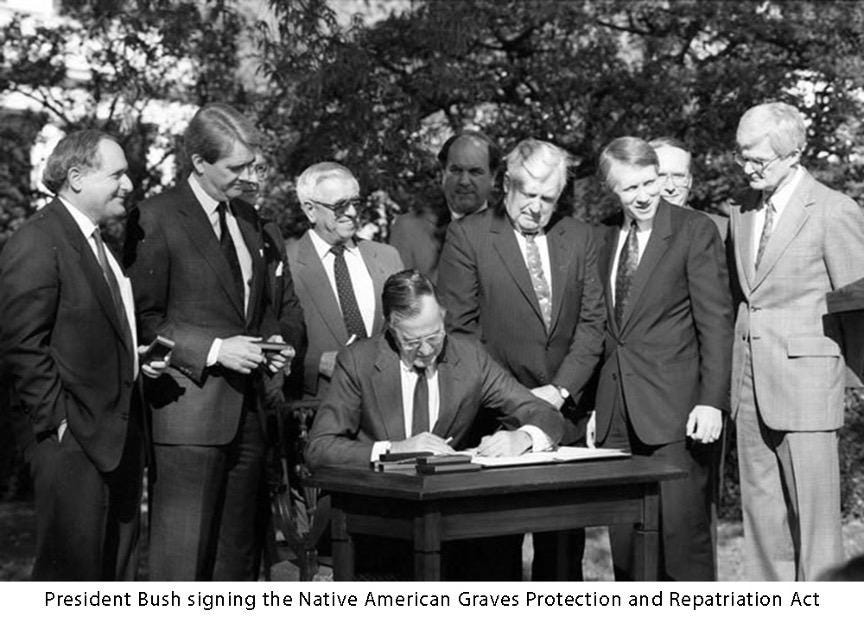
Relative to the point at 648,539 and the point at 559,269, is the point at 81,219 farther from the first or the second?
the point at 648,539

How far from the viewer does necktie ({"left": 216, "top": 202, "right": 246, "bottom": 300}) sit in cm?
603

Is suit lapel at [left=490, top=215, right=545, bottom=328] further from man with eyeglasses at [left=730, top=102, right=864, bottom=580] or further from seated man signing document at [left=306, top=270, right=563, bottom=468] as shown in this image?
man with eyeglasses at [left=730, top=102, right=864, bottom=580]

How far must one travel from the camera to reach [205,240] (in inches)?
234

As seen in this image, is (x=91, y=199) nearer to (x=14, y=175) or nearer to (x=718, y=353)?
(x=718, y=353)

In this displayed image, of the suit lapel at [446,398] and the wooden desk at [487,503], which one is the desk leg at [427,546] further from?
the suit lapel at [446,398]

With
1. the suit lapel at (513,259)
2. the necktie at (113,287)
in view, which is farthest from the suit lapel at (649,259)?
the necktie at (113,287)

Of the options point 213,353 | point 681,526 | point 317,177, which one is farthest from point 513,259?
point 213,353

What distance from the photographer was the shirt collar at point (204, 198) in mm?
6035

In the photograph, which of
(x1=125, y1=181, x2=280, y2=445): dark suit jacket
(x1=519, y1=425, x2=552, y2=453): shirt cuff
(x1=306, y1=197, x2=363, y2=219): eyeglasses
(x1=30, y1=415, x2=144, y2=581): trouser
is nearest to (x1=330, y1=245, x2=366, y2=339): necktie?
(x1=306, y1=197, x2=363, y2=219): eyeglasses

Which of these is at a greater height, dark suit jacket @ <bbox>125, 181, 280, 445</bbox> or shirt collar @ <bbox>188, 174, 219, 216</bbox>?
shirt collar @ <bbox>188, 174, 219, 216</bbox>

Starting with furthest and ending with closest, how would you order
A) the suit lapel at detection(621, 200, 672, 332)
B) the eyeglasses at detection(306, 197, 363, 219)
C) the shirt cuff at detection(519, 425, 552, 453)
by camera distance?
the eyeglasses at detection(306, 197, 363, 219) → the suit lapel at detection(621, 200, 672, 332) → the shirt cuff at detection(519, 425, 552, 453)

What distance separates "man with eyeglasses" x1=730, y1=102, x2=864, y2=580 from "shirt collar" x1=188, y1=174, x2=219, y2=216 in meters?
2.29

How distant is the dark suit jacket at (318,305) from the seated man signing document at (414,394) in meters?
1.06

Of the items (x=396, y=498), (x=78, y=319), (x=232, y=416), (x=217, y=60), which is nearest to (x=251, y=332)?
(x=232, y=416)
